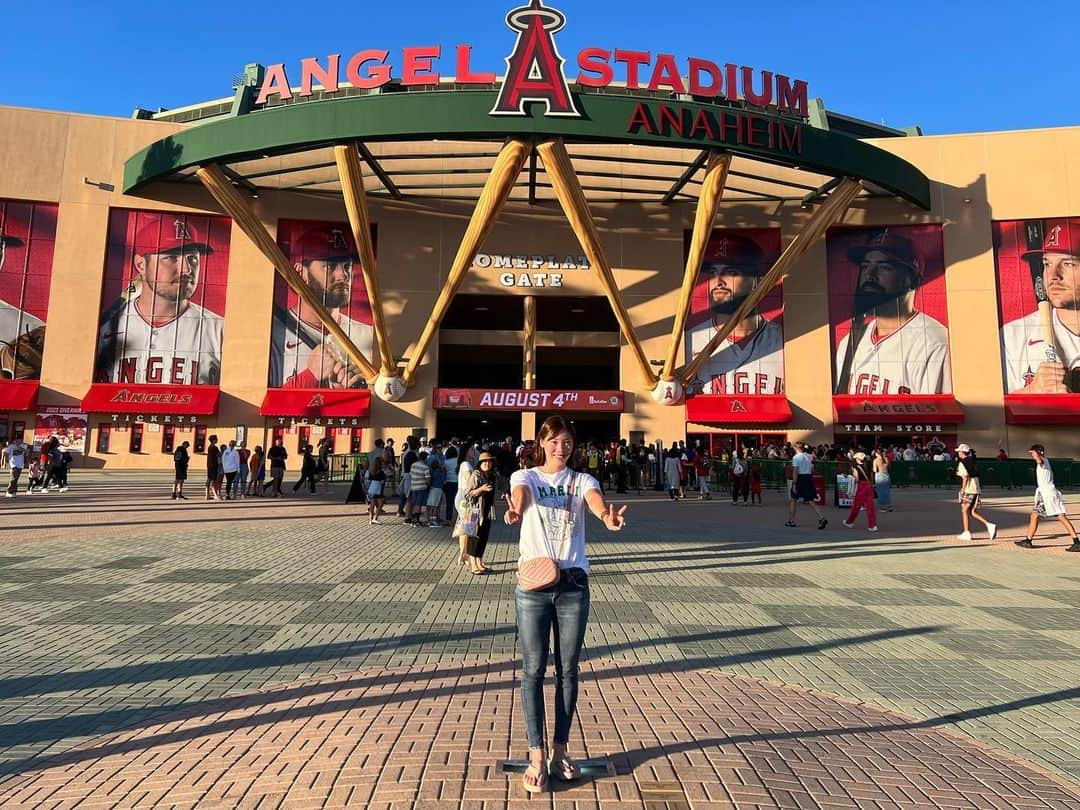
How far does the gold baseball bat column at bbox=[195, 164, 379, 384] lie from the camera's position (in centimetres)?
2492

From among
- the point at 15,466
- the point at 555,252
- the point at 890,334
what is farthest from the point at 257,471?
the point at 890,334

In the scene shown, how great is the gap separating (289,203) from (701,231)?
20759 millimetres

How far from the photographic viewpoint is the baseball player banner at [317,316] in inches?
1219

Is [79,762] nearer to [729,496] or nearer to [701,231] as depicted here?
[729,496]

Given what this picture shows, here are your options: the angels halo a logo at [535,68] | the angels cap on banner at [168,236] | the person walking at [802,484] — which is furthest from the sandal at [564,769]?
the angels cap on banner at [168,236]

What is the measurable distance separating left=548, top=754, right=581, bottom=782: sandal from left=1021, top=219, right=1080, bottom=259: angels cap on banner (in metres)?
38.4

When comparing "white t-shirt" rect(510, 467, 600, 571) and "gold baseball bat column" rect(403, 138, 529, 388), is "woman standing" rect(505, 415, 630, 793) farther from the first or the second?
"gold baseball bat column" rect(403, 138, 529, 388)

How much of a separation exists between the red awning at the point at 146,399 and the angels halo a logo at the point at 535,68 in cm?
1930

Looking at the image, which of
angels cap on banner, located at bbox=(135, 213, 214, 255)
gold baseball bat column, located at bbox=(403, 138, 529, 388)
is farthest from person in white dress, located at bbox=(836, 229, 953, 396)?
angels cap on banner, located at bbox=(135, 213, 214, 255)

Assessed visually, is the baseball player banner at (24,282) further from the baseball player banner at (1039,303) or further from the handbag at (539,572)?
the baseball player banner at (1039,303)

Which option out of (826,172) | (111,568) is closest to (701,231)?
(826,172)

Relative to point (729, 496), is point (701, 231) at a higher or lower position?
higher

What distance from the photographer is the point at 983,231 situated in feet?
103

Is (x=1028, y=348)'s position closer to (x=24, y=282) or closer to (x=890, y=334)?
(x=890, y=334)
